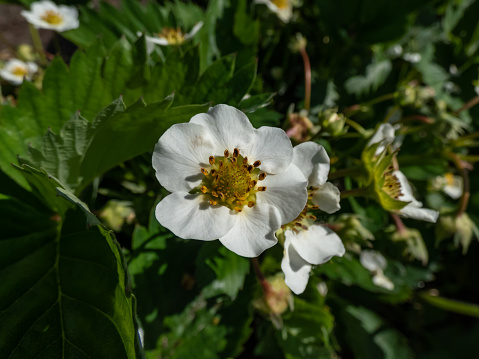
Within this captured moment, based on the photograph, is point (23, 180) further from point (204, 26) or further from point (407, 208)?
point (407, 208)

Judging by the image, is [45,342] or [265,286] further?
[265,286]

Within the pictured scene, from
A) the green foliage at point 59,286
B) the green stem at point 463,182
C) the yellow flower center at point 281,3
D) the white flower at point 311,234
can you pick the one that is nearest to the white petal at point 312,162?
the white flower at point 311,234

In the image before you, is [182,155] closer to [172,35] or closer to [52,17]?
[172,35]

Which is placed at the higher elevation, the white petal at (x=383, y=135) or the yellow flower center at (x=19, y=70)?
the white petal at (x=383, y=135)

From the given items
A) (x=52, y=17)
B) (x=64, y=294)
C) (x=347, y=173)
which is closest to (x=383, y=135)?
(x=347, y=173)

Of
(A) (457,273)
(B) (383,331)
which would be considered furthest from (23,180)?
(A) (457,273)

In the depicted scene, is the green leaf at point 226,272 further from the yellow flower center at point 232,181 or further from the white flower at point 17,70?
the white flower at point 17,70

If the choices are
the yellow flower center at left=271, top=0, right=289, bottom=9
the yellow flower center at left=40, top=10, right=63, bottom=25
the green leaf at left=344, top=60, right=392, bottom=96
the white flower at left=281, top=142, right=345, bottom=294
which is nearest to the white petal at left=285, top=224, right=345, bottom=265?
the white flower at left=281, top=142, right=345, bottom=294

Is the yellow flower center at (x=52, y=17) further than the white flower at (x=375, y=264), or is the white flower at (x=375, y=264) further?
the yellow flower center at (x=52, y=17)
